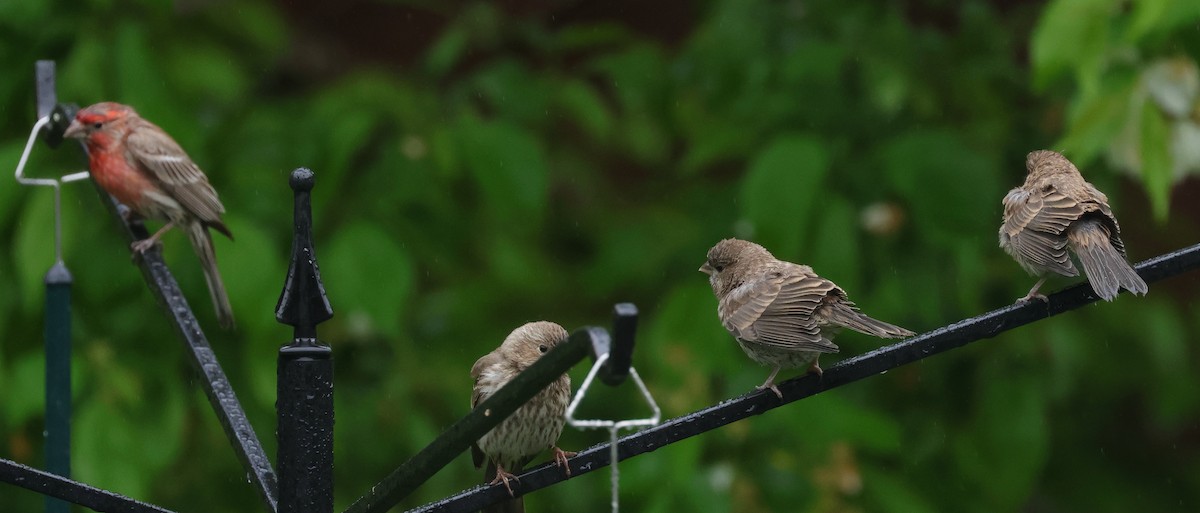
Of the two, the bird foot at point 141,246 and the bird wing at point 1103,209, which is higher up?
the bird wing at point 1103,209

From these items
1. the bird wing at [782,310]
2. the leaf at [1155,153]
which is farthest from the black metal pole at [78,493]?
the leaf at [1155,153]

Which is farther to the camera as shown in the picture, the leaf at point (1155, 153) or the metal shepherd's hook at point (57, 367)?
the leaf at point (1155, 153)

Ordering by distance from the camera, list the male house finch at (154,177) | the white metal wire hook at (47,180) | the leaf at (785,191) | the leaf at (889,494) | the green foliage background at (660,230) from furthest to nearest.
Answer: the leaf at (889,494)
the male house finch at (154,177)
the green foliage background at (660,230)
the leaf at (785,191)
the white metal wire hook at (47,180)

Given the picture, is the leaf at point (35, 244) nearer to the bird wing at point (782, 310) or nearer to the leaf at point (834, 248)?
the bird wing at point (782, 310)

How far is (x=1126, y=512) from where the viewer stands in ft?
16.5

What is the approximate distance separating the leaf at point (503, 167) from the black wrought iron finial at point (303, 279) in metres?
2.33

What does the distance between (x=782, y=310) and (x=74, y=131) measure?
66.5 inches

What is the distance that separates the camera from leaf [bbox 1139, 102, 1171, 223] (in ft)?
11.4

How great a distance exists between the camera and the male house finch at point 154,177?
396 cm

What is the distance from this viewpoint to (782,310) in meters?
2.86

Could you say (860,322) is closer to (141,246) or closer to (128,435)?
(141,246)

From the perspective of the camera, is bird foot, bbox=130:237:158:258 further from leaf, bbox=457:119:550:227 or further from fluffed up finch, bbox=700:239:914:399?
leaf, bbox=457:119:550:227

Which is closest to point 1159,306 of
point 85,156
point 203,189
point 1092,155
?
point 1092,155

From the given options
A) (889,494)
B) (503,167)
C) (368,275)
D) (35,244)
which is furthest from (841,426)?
(35,244)
